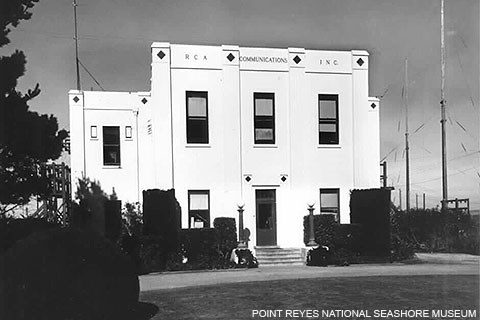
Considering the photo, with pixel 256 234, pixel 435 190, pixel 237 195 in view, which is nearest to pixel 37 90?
pixel 237 195

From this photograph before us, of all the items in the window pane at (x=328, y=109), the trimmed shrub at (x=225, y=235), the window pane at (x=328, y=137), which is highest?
the window pane at (x=328, y=109)

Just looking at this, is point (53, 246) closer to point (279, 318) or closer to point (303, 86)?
point (279, 318)

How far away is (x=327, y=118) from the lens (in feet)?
11.1

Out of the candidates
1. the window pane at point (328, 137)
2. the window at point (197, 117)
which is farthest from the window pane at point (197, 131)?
the window pane at point (328, 137)

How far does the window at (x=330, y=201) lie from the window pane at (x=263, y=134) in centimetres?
58

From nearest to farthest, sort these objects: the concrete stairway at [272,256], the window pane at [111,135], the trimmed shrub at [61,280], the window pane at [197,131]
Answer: the trimmed shrub at [61,280] → the window pane at [111,135] → the window pane at [197,131] → the concrete stairway at [272,256]

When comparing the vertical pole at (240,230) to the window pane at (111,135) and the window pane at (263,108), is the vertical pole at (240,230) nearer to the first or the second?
the window pane at (263,108)

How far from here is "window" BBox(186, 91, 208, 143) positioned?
3.24 metres

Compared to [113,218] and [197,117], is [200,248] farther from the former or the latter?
[197,117]

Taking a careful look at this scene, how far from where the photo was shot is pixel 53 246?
299cm

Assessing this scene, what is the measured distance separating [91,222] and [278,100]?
1.66 metres

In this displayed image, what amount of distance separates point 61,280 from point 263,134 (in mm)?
1743

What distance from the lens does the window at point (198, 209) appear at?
3.26 metres

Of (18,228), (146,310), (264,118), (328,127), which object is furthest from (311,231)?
(18,228)
